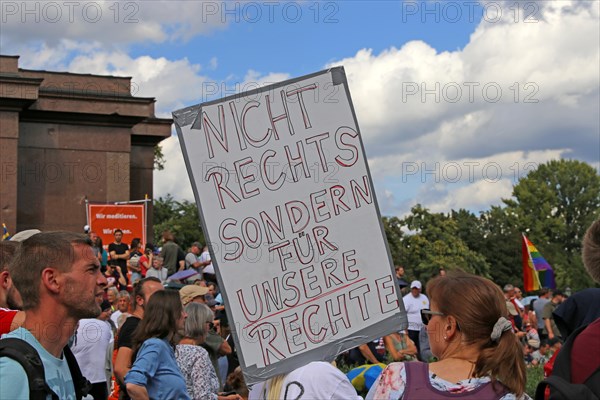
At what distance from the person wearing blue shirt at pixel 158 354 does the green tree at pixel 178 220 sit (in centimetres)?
6602

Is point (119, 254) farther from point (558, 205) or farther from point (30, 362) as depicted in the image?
point (558, 205)

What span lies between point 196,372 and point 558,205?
10625 centimetres

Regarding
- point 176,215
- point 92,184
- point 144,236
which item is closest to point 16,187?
point 92,184

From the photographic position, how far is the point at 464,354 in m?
3.61

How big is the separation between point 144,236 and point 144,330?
17.3 m

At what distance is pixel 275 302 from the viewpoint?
4.00 m

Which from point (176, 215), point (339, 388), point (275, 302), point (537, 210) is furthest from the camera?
point (537, 210)

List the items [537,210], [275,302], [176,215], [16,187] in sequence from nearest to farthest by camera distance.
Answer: [275,302]
[16,187]
[176,215]
[537,210]

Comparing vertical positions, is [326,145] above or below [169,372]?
above

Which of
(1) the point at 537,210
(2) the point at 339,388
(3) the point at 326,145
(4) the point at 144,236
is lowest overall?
(2) the point at 339,388

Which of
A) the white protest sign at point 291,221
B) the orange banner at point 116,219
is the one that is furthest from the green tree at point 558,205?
the white protest sign at point 291,221

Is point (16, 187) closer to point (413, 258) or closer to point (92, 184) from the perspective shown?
point (92, 184)

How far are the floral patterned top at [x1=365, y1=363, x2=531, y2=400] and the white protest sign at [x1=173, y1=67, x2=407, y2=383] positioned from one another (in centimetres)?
51

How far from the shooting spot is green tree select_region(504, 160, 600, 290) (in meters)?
102
